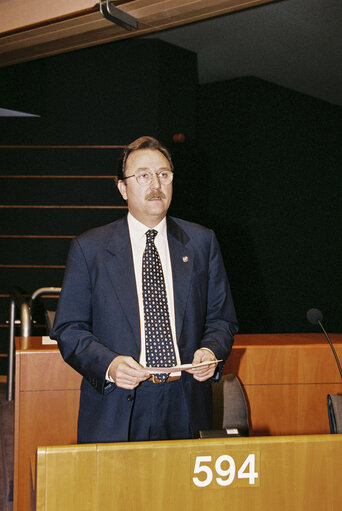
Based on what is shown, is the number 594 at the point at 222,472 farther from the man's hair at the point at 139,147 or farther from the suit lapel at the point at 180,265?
the man's hair at the point at 139,147

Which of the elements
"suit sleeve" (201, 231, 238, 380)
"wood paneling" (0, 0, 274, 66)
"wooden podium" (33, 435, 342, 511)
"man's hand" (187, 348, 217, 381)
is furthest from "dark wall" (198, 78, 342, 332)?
"wooden podium" (33, 435, 342, 511)

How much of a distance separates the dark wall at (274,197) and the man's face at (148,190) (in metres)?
4.25

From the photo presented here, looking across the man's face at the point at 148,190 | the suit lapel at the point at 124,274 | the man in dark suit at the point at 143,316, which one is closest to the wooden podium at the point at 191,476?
the man in dark suit at the point at 143,316

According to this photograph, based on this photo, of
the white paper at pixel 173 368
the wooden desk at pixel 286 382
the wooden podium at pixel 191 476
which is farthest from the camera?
the wooden desk at pixel 286 382

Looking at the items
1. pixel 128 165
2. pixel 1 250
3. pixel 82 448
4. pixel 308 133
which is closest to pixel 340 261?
pixel 308 133

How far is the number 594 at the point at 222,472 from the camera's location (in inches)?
44.1

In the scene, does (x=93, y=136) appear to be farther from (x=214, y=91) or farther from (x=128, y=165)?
(x=128, y=165)

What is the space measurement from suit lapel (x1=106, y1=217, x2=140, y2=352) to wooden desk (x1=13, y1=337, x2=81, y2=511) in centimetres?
94

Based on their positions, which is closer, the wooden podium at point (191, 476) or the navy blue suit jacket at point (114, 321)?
the wooden podium at point (191, 476)

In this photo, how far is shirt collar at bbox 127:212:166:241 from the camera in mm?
1837

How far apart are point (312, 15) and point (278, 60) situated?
1042 mm

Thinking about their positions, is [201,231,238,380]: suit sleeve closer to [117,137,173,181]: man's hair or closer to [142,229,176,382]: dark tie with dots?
[142,229,176,382]: dark tie with dots

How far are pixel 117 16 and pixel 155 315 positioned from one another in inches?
95.9

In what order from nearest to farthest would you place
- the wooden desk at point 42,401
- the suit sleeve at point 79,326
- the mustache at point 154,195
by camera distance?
1. the suit sleeve at point 79,326
2. the mustache at point 154,195
3. the wooden desk at point 42,401
